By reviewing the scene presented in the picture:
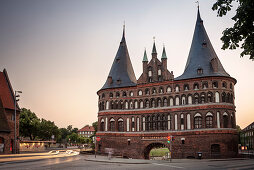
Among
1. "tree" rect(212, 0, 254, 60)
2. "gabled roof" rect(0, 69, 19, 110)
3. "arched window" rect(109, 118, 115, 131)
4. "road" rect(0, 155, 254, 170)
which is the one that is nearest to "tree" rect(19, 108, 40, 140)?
"gabled roof" rect(0, 69, 19, 110)

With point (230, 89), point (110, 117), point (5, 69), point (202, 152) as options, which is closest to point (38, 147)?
point (5, 69)

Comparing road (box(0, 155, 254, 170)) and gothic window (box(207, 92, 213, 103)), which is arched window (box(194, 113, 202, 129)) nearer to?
gothic window (box(207, 92, 213, 103))

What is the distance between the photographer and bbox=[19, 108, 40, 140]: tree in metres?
71.4

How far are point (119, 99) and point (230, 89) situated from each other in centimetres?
1902

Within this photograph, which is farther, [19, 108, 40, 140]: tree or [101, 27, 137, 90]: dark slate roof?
[19, 108, 40, 140]: tree

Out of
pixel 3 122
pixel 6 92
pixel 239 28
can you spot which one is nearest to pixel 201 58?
pixel 239 28

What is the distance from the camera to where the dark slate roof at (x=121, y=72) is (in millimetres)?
48906

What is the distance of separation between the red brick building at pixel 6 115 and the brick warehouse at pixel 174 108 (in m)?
15.3

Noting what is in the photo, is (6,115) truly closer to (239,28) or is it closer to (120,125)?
(120,125)

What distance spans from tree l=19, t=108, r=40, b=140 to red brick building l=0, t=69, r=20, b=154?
24.0m

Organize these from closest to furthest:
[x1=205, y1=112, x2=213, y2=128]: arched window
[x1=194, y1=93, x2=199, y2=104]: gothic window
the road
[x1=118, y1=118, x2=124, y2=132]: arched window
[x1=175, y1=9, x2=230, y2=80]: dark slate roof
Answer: the road, [x1=205, y1=112, x2=213, y2=128]: arched window, [x1=194, y1=93, x2=199, y2=104]: gothic window, [x1=175, y1=9, x2=230, y2=80]: dark slate roof, [x1=118, y1=118, x2=124, y2=132]: arched window

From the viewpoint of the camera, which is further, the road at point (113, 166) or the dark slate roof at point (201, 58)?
the dark slate roof at point (201, 58)

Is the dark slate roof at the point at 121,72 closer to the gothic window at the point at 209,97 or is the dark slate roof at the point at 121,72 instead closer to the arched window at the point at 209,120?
the gothic window at the point at 209,97

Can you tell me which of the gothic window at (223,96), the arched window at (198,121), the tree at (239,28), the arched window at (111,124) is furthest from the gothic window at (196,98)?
the tree at (239,28)
